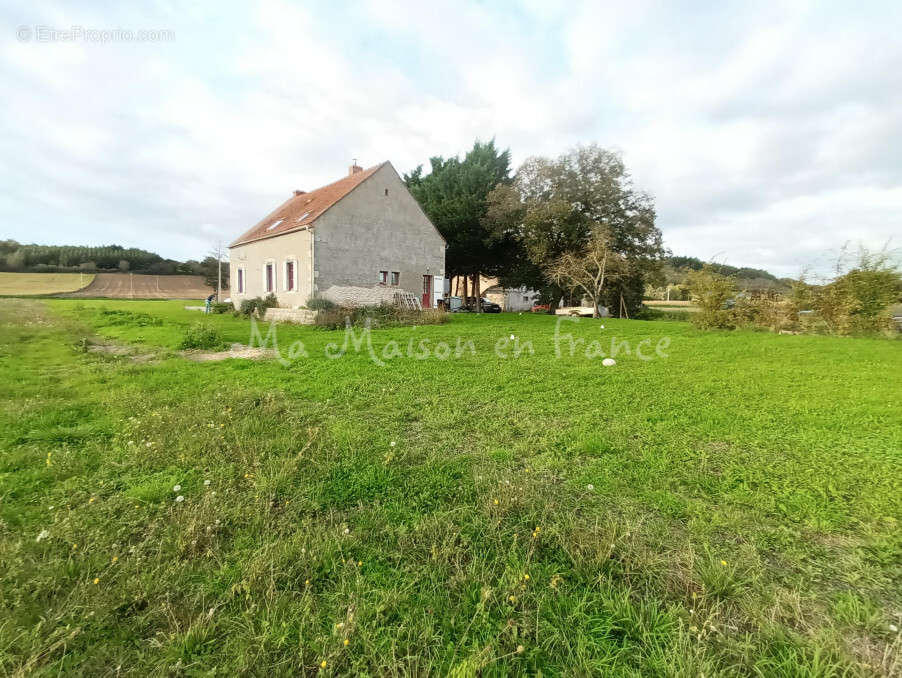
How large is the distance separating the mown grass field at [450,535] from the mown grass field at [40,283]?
52446 millimetres

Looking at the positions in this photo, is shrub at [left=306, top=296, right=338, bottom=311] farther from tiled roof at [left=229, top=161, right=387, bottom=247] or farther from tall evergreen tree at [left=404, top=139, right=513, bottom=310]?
tall evergreen tree at [left=404, top=139, right=513, bottom=310]

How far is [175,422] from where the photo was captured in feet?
13.7

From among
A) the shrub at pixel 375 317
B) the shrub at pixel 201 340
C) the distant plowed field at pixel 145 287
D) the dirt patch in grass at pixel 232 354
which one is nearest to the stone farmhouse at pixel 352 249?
the shrub at pixel 375 317

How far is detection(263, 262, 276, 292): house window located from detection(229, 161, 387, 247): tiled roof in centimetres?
165

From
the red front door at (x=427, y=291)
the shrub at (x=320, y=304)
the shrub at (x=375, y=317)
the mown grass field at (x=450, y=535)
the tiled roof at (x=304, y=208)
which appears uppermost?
the tiled roof at (x=304, y=208)

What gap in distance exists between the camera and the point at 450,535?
2375 millimetres

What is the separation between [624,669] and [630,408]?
366 centimetres

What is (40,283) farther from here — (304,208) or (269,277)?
(304,208)

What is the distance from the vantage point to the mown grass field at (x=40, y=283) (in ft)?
130

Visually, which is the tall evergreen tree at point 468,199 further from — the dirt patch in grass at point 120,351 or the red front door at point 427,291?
the dirt patch in grass at point 120,351

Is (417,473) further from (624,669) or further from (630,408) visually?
(630,408)

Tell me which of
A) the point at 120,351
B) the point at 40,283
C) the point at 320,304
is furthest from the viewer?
the point at 40,283

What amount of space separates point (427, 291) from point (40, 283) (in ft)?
179

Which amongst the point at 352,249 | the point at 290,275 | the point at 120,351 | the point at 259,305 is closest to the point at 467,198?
the point at 352,249
